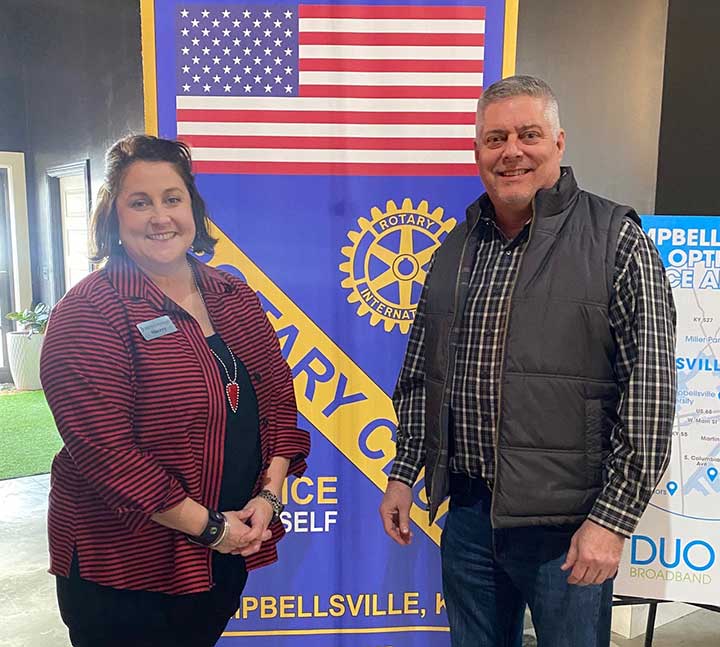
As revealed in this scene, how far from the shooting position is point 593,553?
52.2 inches

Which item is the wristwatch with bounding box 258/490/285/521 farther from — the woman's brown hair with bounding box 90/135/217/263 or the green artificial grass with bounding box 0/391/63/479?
the green artificial grass with bounding box 0/391/63/479

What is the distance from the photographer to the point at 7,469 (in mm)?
4602

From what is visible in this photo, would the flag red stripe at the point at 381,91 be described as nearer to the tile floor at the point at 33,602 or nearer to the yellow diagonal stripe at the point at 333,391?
the yellow diagonal stripe at the point at 333,391

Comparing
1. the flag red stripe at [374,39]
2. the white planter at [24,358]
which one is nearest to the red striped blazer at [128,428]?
the flag red stripe at [374,39]

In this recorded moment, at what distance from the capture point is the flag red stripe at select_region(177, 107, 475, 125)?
1.91 meters

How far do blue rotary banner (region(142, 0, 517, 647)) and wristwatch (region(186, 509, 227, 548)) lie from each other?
2.00ft

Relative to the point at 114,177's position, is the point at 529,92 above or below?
above

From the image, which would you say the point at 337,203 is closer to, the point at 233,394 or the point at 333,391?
the point at 333,391

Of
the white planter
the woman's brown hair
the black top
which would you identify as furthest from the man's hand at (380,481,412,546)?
the white planter

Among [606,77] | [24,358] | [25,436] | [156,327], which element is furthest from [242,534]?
[24,358]

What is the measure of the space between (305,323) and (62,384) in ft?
2.68

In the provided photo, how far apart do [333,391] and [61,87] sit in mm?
5284

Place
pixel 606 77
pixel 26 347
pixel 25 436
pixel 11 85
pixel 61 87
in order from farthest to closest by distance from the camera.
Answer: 1. pixel 11 85
2. pixel 26 347
3. pixel 61 87
4. pixel 25 436
5. pixel 606 77

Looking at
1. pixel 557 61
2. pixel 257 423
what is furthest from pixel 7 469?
pixel 557 61
